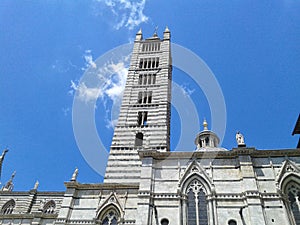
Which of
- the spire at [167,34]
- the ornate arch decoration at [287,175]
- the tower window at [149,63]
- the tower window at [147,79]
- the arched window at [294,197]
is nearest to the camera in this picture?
the arched window at [294,197]

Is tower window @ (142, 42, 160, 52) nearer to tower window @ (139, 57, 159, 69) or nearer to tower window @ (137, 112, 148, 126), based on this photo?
tower window @ (139, 57, 159, 69)

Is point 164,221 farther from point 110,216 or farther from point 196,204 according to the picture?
point 110,216

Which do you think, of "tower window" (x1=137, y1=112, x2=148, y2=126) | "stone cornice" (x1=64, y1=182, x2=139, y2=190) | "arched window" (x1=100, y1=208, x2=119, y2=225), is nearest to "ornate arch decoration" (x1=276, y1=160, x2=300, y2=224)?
"stone cornice" (x1=64, y1=182, x2=139, y2=190)

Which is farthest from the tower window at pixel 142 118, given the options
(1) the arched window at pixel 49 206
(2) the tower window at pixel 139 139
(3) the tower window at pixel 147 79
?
(1) the arched window at pixel 49 206

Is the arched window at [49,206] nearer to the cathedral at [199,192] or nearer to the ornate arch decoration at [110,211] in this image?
the cathedral at [199,192]

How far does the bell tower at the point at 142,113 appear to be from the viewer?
26.4m

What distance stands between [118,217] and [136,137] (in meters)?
12.5

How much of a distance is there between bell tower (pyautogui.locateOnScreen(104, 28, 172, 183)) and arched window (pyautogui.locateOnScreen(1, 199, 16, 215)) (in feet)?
50.7

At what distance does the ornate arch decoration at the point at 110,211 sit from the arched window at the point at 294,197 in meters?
11.1

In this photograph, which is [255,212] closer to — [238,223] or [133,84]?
[238,223]

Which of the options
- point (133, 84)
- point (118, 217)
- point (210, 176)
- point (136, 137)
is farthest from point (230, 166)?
point (133, 84)

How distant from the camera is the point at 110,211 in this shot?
702 inches

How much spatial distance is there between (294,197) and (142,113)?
19.5 meters

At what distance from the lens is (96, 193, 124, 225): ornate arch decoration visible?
57.2 ft
